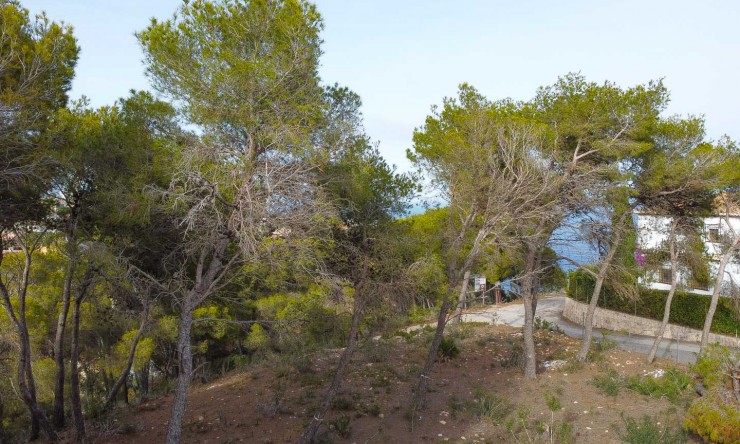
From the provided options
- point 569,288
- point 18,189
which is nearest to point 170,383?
point 18,189

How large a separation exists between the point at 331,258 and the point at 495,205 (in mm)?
4012

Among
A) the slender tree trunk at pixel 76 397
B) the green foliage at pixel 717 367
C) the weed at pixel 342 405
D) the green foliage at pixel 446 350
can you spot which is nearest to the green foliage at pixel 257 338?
the weed at pixel 342 405

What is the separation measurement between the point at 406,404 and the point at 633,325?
17.9 m

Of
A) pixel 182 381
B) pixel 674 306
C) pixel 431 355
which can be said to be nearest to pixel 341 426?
pixel 431 355

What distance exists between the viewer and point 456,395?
12758 millimetres

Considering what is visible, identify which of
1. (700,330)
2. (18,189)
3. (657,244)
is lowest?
(700,330)

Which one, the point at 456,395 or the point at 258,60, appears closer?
the point at 258,60

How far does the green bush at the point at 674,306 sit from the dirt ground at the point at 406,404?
803 cm

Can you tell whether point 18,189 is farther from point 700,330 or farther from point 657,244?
point 700,330

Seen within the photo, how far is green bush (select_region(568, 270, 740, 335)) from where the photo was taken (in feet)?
71.3

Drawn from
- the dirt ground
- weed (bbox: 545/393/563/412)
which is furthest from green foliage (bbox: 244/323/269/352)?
weed (bbox: 545/393/563/412)

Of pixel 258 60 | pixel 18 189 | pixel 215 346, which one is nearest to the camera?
pixel 258 60

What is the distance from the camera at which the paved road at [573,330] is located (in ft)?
64.4

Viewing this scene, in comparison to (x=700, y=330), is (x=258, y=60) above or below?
above
